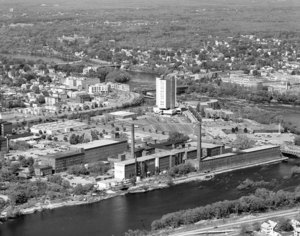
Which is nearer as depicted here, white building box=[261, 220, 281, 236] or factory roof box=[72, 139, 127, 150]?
white building box=[261, 220, 281, 236]

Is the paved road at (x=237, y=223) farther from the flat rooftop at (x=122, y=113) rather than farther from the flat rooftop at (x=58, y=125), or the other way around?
the flat rooftop at (x=122, y=113)

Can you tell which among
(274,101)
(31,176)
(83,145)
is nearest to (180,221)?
(31,176)

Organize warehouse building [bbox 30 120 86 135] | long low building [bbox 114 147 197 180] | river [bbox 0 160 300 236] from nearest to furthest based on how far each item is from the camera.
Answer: river [bbox 0 160 300 236], long low building [bbox 114 147 197 180], warehouse building [bbox 30 120 86 135]

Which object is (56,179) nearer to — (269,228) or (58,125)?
(269,228)

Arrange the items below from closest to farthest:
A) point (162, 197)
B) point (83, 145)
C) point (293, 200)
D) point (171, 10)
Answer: point (293, 200)
point (162, 197)
point (83, 145)
point (171, 10)

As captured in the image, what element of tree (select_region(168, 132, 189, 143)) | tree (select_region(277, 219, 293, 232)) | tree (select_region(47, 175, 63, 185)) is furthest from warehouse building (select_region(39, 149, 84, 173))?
tree (select_region(277, 219, 293, 232))

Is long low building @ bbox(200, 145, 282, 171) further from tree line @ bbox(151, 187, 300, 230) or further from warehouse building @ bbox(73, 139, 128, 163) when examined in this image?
tree line @ bbox(151, 187, 300, 230)

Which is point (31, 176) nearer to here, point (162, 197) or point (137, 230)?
point (162, 197)
